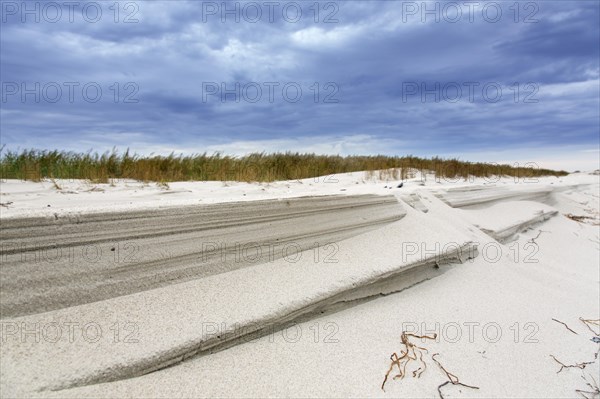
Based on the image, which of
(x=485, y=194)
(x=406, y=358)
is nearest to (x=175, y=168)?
(x=485, y=194)

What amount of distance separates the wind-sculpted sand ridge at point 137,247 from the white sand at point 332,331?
6cm

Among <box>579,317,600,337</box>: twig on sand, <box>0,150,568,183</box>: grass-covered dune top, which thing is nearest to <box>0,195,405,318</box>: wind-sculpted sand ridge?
<box>579,317,600,337</box>: twig on sand

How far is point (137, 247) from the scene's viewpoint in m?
1.78

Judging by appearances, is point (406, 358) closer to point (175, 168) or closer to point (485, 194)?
point (485, 194)

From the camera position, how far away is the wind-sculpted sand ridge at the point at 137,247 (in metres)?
1.53

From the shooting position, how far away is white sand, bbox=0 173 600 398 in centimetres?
142

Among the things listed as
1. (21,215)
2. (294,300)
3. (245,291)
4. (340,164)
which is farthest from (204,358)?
(340,164)

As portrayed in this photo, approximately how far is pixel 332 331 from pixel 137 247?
3.30ft

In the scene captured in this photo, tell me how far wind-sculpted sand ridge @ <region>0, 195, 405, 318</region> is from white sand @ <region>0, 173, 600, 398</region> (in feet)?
0.20

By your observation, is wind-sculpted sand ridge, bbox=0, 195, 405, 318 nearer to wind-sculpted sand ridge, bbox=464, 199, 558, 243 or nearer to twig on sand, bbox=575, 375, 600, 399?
twig on sand, bbox=575, 375, 600, 399

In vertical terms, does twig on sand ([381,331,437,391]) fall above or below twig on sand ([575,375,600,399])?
above

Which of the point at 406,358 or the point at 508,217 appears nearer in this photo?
the point at 406,358

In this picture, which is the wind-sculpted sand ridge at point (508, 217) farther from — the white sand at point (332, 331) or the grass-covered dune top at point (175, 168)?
the grass-covered dune top at point (175, 168)

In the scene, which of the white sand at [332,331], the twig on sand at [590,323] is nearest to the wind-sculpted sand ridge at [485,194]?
the white sand at [332,331]
